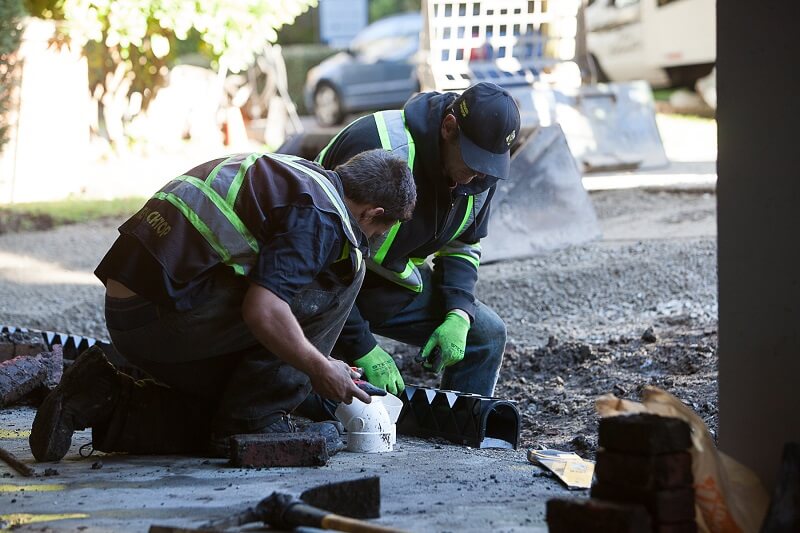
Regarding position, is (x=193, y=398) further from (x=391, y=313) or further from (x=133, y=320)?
(x=391, y=313)

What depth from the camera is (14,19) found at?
10305 mm

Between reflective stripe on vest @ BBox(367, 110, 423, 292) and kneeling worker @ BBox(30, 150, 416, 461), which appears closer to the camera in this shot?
kneeling worker @ BBox(30, 150, 416, 461)

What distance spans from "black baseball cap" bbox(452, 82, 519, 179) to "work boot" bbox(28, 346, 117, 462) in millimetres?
1534

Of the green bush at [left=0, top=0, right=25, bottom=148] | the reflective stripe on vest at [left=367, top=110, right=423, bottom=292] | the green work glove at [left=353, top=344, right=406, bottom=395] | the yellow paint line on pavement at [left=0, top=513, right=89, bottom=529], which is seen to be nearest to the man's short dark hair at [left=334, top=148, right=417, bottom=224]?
the reflective stripe on vest at [left=367, top=110, right=423, bottom=292]

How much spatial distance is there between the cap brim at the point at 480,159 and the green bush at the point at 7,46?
7021 millimetres

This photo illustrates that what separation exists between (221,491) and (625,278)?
15.1ft

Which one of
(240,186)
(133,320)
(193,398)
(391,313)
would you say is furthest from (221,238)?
(391,313)

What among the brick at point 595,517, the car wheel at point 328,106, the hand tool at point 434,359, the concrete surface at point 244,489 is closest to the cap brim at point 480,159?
the hand tool at point 434,359

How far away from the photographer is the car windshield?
18672mm

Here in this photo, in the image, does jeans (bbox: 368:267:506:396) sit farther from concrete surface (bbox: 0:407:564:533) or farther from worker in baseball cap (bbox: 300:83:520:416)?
concrete surface (bbox: 0:407:564:533)

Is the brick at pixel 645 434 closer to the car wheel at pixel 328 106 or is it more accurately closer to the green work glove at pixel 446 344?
the green work glove at pixel 446 344

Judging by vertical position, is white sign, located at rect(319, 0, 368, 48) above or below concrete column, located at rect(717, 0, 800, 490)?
above

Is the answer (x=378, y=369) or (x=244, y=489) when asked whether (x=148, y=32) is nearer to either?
(x=378, y=369)

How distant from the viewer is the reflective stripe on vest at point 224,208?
336 cm
